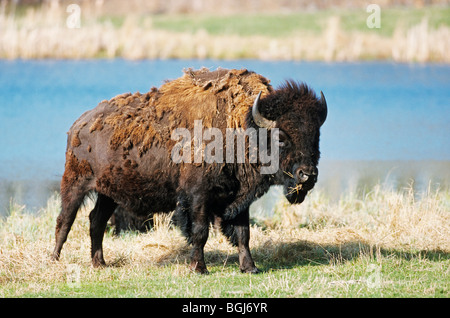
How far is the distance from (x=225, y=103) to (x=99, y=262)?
2781 millimetres

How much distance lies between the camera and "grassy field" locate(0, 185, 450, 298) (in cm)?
818

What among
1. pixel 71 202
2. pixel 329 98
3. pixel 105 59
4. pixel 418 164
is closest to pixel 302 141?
pixel 71 202

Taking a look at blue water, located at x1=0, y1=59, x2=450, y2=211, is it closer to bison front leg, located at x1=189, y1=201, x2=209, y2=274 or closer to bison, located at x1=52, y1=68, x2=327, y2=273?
bison, located at x1=52, y1=68, x2=327, y2=273

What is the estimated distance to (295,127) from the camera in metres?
8.95

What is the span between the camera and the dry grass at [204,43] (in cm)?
3647

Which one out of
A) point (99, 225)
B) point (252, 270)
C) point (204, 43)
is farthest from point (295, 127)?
point (204, 43)

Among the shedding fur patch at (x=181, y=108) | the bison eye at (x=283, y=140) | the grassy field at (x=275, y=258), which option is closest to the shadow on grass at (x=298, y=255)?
the grassy field at (x=275, y=258)

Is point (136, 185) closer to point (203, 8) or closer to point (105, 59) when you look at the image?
point (105, 59)

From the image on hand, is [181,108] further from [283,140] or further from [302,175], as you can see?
[302,175]

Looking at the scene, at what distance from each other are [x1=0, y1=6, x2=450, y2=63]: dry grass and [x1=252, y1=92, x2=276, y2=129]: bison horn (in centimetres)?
2904

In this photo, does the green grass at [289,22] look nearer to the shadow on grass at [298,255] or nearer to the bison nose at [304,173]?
the shadow on grass at [298,255]

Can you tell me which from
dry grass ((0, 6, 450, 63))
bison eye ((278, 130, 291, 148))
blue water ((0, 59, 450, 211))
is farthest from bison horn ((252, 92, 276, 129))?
dry grass ((0, 6, 450, 63))

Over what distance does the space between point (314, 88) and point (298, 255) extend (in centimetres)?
1985

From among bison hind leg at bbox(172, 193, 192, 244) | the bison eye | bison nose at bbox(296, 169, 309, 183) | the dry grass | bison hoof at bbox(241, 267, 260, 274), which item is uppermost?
the dry grass
